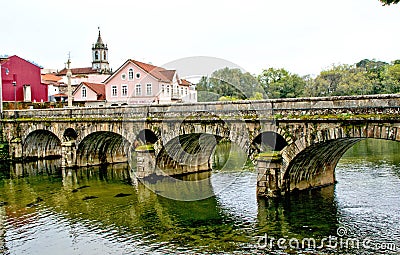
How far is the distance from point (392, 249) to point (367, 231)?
2018mm


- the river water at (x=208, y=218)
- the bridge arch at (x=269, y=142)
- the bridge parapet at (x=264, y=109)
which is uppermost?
the bridge parapet at (x=264, y=109)

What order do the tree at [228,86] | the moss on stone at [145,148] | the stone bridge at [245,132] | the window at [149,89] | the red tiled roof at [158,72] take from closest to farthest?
A: the stone bridge at [245,132] → the moss on stone at [145,148] → the window at [149,89] → the red tiled roof at [158,72] → the tree at [228,86]

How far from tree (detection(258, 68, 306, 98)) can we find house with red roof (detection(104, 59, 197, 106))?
82.2 feet

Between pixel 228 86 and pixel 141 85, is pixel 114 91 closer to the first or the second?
pixel 141 85

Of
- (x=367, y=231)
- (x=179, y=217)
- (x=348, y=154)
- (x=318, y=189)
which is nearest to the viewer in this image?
(x=367, y=231)

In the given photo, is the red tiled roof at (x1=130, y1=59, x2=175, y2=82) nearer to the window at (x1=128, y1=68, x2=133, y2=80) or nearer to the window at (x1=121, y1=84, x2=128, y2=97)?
the window at (x1=128, y1=68, x2=133, y2=80)

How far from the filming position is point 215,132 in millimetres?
25578

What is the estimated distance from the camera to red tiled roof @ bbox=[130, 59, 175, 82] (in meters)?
53.8

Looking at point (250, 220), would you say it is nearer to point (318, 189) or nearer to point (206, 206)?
point (206, 206)

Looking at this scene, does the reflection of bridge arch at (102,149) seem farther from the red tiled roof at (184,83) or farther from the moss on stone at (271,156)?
the red tiled roof at (184,83)

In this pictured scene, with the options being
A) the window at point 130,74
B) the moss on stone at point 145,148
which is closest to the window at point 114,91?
the window at point 130,74

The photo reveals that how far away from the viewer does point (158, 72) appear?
5497 centimetres

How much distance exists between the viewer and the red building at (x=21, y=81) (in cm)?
5019

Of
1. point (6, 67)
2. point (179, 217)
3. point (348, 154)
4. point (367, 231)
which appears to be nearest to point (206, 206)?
point (179, 217)
